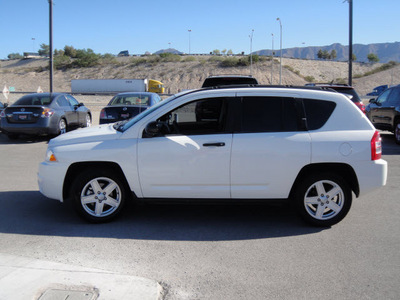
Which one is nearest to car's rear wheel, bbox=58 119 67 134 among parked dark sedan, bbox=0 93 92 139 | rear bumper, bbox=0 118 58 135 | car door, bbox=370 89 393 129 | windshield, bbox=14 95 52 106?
parked dark sedan, bbox=0 93 92 139

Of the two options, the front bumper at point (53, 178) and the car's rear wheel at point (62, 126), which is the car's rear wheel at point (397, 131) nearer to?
the car's rear wheel at point (62, 126)

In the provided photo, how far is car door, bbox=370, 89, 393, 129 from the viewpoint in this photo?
558 inches

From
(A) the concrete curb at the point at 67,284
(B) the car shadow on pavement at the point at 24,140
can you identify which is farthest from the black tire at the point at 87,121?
(A) the concrete curb at the point at 67,284

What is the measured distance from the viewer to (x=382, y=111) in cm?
1455

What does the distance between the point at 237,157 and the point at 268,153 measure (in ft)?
1.35

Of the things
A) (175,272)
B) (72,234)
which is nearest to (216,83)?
(72,234)

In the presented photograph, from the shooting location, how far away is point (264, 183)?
574cm

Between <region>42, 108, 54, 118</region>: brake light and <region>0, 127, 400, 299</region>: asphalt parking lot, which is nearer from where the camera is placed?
<region>0, 127, 400, 299</region>: asphalt parking lot

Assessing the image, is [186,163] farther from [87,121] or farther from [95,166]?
[87,121]

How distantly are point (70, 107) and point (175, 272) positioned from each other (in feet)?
39.9

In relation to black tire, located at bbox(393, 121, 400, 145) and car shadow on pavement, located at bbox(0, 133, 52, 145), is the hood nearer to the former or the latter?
car shadow on pavement, located at bbox(0, 133, 52, 145)

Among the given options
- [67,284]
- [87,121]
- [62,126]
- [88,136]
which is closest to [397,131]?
[88,136]

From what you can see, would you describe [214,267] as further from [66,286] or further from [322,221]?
[322,221]

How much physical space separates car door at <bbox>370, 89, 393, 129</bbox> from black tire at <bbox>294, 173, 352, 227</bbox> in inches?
367
